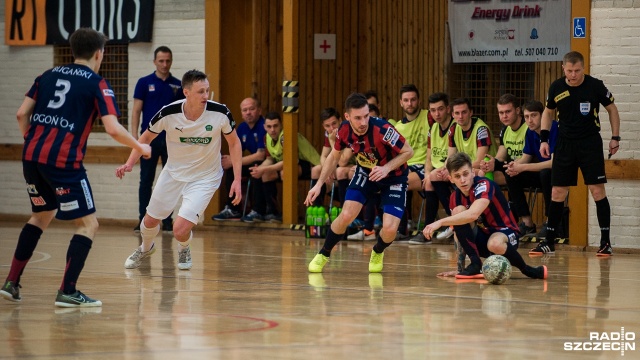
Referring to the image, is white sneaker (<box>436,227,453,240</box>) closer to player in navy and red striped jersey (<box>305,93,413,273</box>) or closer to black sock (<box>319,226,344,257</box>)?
player in navy and red striped jersey (<box>305,93,413,273</box>)

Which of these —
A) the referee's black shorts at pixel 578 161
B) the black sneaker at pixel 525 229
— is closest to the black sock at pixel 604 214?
the referee's black shorts at pixel 578 161

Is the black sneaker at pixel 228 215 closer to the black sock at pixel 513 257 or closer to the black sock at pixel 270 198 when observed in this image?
the black sock at pixel 270 198

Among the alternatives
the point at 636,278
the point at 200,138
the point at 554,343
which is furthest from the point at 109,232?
the point at 554,343

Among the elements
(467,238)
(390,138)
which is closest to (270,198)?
(390,138)

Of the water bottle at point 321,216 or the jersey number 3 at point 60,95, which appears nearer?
the jersey number 3 at point 60,95

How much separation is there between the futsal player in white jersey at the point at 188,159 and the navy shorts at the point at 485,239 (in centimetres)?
217

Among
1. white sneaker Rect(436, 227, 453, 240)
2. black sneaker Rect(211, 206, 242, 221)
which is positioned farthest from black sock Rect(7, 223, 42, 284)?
black sneaker Rect(211, 206, 242, 221)

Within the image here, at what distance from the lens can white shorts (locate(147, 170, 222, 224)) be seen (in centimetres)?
1037

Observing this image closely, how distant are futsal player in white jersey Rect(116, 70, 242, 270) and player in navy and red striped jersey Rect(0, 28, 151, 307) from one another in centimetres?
247

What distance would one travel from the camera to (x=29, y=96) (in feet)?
25.5

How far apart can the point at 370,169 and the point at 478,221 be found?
116cm

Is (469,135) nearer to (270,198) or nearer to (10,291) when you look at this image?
(270,198)

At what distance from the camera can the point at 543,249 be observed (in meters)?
12.5

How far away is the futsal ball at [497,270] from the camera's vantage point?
A: 30.2ft
